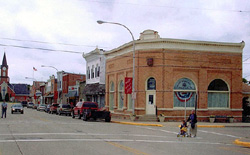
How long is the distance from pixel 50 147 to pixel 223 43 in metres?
24.1

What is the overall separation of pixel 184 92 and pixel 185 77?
146 centimetres

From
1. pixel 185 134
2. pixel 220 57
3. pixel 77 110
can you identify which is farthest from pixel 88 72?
pixel 185 134

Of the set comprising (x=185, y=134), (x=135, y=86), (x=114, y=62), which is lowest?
(x=185, y=134)

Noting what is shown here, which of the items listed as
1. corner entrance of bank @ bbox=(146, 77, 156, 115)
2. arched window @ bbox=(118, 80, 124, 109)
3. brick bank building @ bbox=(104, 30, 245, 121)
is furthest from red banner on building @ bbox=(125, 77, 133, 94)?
arched window @ bbox=(118, 80, 124, 109)

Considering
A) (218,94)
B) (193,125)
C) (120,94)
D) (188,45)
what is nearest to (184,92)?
(218,94)

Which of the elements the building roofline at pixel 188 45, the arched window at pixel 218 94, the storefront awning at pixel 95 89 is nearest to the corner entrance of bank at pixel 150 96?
the building roofline at pixel 188 45

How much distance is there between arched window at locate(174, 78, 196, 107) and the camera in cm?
3128

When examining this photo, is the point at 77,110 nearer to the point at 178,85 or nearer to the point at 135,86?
the point at 135,86

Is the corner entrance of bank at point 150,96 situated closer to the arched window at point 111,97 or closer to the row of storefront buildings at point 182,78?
the row of storefront buildings at point 182,78

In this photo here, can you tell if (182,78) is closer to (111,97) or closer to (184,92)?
(184,92)

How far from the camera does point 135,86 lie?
31953mm

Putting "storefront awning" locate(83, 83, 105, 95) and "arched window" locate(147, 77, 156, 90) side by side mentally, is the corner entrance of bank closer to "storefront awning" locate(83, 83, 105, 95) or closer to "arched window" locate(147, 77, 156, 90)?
"arched window" locate(147, 77, 156, 90)

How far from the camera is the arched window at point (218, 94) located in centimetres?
3238

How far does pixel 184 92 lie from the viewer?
31594 mm
